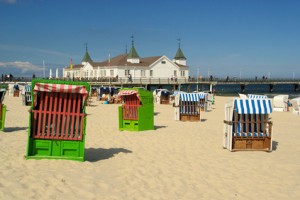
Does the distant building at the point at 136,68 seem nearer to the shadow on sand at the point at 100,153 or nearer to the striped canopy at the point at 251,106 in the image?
the shadow on sand at the point at 100,153

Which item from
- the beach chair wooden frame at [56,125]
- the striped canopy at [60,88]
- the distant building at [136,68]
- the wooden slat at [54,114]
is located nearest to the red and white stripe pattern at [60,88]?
the striped canopy at [60,88]

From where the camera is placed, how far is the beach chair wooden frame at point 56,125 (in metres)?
7.44

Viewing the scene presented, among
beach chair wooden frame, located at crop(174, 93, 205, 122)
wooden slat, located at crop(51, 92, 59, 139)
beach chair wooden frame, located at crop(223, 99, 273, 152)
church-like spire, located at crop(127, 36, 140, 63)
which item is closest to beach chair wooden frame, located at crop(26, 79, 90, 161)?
wooden slat, located at crop(51, 92, 59, 139)

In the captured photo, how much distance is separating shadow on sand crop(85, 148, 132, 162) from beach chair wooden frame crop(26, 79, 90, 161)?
793 mm

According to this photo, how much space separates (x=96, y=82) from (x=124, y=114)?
38.2 meters

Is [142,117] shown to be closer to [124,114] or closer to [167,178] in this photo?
[124,114]

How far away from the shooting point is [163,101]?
1246 inches

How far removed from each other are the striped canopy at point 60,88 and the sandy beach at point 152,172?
1.54 metres

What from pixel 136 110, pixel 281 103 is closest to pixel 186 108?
pixel 136 110

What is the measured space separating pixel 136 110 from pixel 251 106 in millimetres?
4986

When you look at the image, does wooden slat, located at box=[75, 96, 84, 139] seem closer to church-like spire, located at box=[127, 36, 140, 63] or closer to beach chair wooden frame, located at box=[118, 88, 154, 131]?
beach chair wooden frame, located at box=[118, 88, 154, 131]

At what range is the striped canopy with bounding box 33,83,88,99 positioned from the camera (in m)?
7.12

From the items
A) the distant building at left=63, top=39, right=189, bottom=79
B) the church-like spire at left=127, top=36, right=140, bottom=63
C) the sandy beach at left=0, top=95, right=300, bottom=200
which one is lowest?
the sandy beach at left=0, top=95, right=300, bottom=200

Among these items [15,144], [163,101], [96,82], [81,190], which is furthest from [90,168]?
[96,82]
